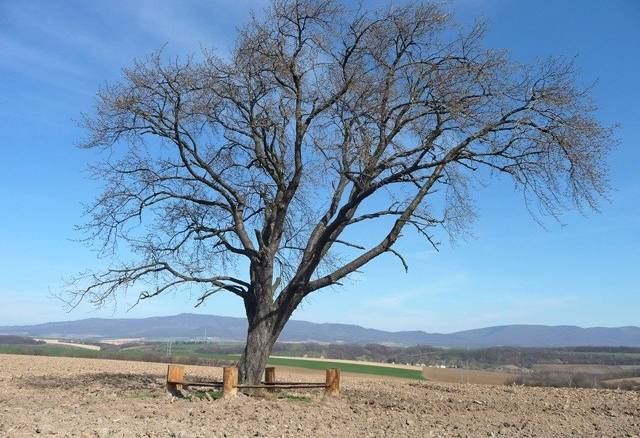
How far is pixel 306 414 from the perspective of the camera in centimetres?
1118

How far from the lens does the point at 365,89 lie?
13.8m

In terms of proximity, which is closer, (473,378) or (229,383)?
(229,383)

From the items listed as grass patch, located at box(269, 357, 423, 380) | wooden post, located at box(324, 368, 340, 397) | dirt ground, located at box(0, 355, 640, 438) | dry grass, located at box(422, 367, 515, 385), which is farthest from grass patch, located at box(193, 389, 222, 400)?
grass patch, located at box(269, 357, 423, 380)

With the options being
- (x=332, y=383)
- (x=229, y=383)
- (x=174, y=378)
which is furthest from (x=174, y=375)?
(x=332, y=383)

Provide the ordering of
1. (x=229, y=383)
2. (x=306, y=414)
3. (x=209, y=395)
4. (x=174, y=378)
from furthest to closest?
(x=174, y=378), (x=209, y=395), (x=229, y=383), (x=306, y=414)

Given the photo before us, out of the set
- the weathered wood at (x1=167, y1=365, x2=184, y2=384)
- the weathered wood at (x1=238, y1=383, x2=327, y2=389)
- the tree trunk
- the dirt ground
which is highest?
the tree trunk

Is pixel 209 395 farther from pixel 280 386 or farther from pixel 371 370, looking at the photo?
pixel 371 370

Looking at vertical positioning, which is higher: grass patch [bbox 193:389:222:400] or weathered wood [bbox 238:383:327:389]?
weathered wood [bbox 238:383:327:389]

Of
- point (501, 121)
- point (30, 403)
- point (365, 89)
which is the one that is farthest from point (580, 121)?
point (30, 403)

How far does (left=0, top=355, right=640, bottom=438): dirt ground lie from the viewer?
9.51m

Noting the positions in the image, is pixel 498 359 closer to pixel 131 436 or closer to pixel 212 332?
pixel 131 436

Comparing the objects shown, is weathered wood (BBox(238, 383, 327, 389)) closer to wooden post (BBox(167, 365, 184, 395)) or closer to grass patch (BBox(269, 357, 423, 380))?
wooden post (BBox(167, 365, 184, 395))

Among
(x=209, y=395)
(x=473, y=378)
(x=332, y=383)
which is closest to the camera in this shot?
(x=209, y=395)

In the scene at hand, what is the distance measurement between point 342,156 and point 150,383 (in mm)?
7868
